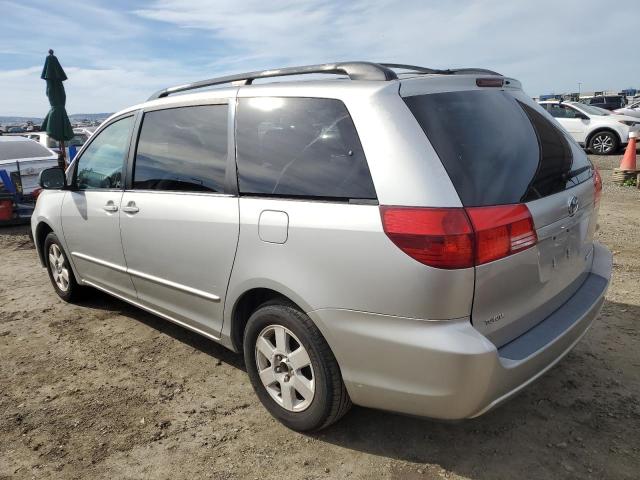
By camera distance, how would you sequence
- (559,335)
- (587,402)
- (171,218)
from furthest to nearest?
1. (171,218)
2. (587,402)
3. (559,335)

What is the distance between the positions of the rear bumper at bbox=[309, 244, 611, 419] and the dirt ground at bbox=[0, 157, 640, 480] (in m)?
0.43

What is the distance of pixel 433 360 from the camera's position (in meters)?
2.03

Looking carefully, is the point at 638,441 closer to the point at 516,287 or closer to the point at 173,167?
the point at 516,287


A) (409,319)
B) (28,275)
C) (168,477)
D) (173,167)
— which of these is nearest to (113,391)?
(168,477)

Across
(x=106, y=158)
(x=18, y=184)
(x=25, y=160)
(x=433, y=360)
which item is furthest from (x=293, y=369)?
(x=25, y=160)

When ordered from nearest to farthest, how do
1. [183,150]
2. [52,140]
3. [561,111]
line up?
[183,150] → [52,140] → [561,111]

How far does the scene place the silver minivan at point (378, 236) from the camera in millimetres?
2037

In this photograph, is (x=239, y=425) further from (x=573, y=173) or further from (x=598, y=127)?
(x=598, y=127)

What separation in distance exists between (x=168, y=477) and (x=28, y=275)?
4.40 meters

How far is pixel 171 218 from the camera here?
311 cm

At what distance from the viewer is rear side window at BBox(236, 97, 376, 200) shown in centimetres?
229

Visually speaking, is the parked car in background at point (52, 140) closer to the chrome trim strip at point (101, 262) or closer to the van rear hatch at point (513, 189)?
the chrome trim strip at point (101, 262)

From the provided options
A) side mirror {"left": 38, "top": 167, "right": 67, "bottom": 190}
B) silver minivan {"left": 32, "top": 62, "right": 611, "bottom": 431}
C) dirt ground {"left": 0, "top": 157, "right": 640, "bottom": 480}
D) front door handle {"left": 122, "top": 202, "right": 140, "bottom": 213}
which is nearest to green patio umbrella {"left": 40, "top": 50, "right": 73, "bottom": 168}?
side mirror {"left": 38, "top": 167, "right": 67, "bottom": 190}

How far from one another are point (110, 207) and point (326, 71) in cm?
195
